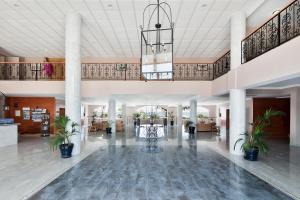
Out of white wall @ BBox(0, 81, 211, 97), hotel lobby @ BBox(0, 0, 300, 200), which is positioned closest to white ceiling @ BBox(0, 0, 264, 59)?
hotel lobby @ BBox(0, 0, 300, 200)

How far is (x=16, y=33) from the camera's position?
385 inches

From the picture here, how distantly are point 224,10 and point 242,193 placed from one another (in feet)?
19.2

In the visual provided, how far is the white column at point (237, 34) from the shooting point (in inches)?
305

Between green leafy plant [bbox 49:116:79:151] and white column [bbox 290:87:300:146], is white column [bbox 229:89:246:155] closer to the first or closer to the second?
white column [bbox 290:87:300:146]

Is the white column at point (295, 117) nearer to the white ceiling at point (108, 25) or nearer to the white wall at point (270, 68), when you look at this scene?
the white ceiling at point (108, 25)

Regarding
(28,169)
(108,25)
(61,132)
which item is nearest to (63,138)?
(61,132)

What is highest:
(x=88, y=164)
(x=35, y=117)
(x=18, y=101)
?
(x=18, y=101)

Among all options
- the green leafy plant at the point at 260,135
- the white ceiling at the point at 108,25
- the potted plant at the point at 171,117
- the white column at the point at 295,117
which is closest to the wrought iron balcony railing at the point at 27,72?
the white ceiling at the point at 108,25

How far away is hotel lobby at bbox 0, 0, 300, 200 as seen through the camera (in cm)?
468

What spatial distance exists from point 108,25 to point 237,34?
4.88 m

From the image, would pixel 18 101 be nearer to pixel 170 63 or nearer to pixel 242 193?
pixel 170 63

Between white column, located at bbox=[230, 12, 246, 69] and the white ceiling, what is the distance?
0.29m

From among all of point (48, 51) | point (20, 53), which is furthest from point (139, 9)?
point (20, 53)

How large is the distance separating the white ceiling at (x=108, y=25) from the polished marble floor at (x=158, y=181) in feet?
16.4
